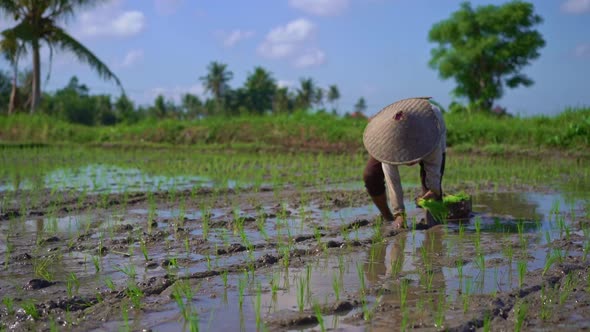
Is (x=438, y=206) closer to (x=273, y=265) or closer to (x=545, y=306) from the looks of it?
(x=273, y=265)

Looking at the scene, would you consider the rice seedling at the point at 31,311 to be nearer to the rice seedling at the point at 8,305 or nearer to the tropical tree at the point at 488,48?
the rice seedling at the point at 8,305

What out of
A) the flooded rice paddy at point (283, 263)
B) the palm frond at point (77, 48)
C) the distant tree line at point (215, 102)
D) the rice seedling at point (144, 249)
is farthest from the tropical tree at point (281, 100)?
the rice seedling at point (144, 249)

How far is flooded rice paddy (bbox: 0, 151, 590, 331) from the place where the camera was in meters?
2.20

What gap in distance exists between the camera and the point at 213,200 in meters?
5.50

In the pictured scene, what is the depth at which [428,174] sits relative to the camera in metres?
3.99

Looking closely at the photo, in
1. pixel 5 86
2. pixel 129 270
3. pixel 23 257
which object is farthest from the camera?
pixel 5 86

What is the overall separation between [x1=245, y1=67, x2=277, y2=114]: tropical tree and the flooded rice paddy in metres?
41.2

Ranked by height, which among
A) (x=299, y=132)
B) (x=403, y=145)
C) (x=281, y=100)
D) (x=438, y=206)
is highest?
(x=281, y=100)

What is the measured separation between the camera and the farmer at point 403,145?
3756 mm

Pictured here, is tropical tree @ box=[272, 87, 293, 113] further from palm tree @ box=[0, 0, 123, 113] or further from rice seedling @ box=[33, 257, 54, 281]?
rice seedling @ box=[33, 257, 54, 281]

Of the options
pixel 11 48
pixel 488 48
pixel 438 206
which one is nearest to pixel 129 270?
pixel 438 206

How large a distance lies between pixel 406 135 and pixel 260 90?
4381 centimetres

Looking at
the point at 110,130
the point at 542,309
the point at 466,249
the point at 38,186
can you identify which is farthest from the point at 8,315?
the point at 110,130

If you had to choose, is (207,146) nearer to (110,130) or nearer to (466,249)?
(110,130)
